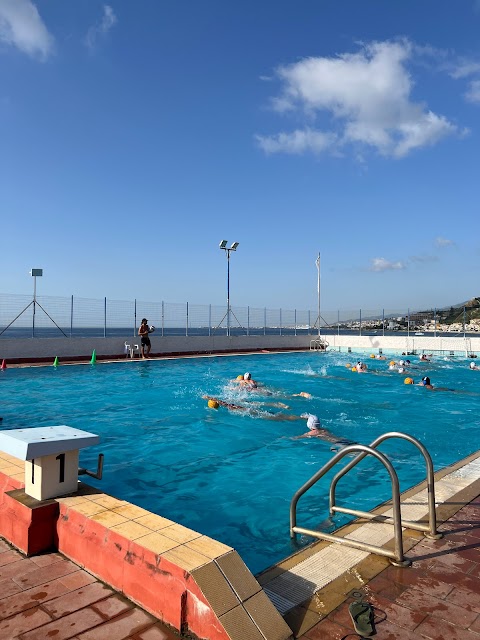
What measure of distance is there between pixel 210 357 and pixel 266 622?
62.7ft

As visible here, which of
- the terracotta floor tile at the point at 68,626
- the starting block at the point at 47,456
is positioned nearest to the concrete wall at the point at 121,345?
the starting block at the point at 47,456

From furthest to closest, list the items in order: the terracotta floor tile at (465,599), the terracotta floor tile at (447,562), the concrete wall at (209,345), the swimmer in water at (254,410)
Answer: the concrete wall at (209,345) → the swimmer in water at (254,410) → the terracotta floor tile at (447,562) → the terracotta floor tile at (465,599)

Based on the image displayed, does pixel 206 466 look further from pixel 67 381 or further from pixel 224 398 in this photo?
pixel 67 381

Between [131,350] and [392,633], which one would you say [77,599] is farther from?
[131,350]

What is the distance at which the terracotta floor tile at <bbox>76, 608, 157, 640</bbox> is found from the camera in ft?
7.33

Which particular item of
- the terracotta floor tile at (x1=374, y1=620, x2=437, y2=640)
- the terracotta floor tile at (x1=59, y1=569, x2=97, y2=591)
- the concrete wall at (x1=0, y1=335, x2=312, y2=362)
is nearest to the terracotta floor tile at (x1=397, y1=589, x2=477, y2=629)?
the terracotta floor tile at (x1=374, y1=620, x2=437, y2=640)

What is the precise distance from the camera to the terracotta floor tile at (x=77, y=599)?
2.44 metres

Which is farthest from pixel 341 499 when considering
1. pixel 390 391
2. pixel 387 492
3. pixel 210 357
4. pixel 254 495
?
pixel 210 357

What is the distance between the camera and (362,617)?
2352mm

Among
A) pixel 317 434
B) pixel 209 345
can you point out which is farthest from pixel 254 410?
pixel 209 345

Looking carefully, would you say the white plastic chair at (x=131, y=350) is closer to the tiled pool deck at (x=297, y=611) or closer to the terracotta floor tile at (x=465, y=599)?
the tiled pool deck at (x=297, y=611)

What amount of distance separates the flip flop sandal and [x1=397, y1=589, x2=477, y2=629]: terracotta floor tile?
0.25m

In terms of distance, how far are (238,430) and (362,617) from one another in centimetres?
650

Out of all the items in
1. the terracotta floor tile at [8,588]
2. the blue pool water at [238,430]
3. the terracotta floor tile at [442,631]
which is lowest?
the blue pool water at [238,430]
